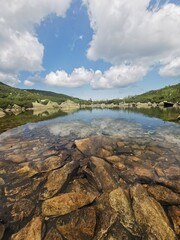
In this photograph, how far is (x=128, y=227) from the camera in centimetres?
646

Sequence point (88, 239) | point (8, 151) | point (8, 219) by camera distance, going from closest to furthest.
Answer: point (88, 239)
point (8, 219)
point (8, 151)

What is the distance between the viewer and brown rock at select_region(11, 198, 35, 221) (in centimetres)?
711

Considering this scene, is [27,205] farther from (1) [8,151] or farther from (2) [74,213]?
(1) [8,151]

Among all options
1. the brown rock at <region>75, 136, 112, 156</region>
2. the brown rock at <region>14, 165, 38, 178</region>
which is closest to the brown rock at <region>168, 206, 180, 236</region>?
the brown rock at <region>75, 136, 112, 156</region>

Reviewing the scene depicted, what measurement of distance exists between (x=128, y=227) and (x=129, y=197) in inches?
61.4

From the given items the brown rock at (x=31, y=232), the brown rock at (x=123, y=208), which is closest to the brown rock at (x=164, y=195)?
the brown rock at (x=123, y=208)

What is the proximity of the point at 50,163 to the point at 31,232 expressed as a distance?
18.8ft

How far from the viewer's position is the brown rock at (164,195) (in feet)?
25.0

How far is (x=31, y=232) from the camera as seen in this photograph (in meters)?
6.18

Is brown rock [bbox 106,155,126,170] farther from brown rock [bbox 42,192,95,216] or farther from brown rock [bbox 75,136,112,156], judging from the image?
brown rock [bbox 42,192,95,216]

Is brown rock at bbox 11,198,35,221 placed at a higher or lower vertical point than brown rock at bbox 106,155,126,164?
lower

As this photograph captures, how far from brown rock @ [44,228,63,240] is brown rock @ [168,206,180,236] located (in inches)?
167

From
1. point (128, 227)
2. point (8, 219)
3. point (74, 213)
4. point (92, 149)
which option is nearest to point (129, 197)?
point (128, 227)

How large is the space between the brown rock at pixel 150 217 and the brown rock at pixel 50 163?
549 centimetres
